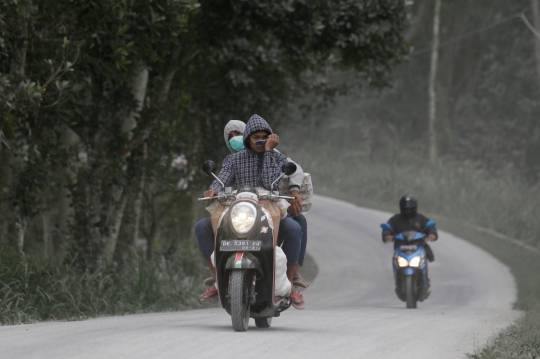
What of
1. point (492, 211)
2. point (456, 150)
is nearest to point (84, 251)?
point (492, 211)

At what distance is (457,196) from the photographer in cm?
3662

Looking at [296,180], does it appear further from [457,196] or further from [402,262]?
[457,196]

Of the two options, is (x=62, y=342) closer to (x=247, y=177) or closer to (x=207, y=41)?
(x=247, y=177)

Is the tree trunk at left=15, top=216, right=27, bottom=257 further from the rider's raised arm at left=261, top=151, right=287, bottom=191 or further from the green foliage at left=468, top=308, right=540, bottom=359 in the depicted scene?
the green foliage at left=468, top=308, right=540, bottom=359

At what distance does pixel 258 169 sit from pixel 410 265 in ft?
25.0

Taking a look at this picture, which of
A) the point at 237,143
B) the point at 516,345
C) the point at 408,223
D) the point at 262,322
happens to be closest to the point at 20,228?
the point at 237,143

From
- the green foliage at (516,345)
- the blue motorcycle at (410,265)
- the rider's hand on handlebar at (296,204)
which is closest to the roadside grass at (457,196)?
the blue motorcycle at (410,265)

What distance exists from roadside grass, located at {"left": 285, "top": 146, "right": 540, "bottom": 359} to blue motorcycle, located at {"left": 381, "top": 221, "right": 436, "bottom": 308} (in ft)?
10.7

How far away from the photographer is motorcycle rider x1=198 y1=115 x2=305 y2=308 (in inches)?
374

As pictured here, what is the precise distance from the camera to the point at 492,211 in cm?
3356

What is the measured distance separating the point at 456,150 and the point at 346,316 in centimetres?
4509

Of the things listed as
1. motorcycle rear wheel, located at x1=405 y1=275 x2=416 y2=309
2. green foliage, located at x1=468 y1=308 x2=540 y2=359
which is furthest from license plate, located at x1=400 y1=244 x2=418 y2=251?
green foliage, located at x1=468 y1=308 x2=540 y2=359

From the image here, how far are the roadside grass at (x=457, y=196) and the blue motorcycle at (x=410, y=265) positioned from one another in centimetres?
325

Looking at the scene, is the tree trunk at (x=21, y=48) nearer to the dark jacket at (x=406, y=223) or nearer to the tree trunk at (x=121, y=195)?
the tree trunk at (x=121, y=195)
